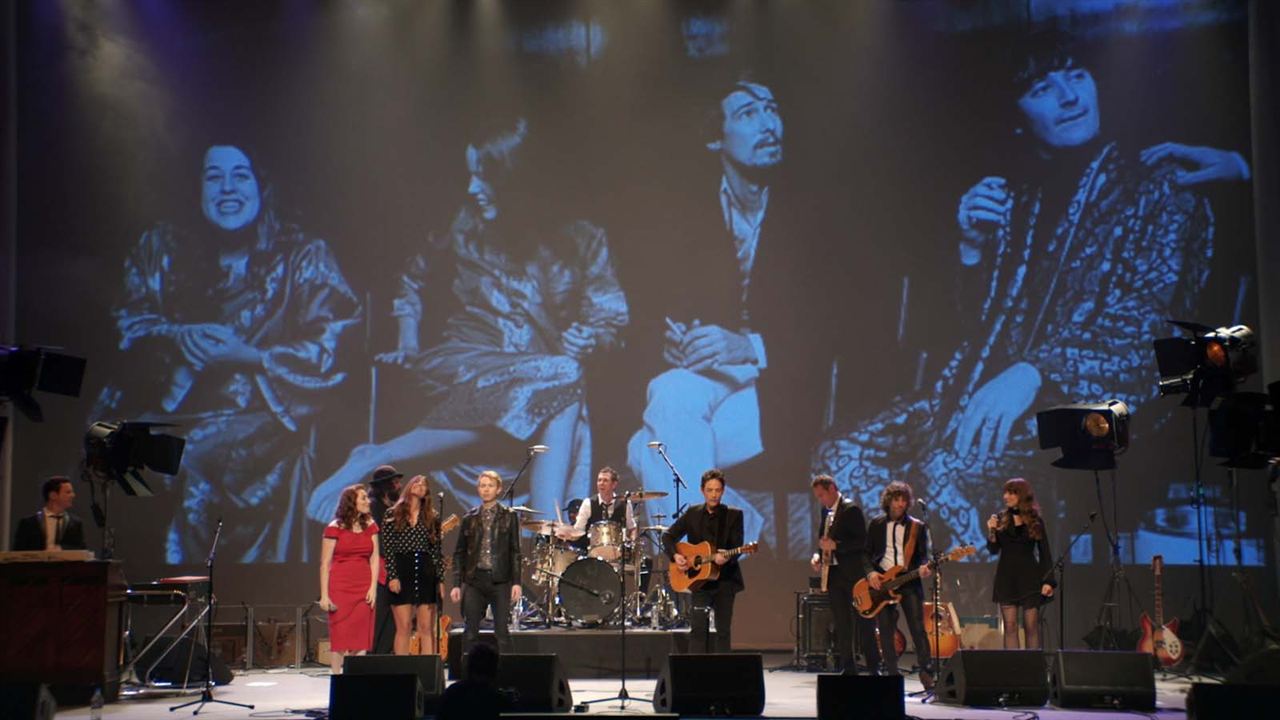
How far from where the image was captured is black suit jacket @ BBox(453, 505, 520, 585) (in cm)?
1055

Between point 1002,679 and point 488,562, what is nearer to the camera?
point 1002,679

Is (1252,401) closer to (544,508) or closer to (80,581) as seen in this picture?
(544,508)

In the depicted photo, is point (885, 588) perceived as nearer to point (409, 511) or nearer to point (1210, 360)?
point (1210, 360)

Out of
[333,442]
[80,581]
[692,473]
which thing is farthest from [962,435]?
[80,581]

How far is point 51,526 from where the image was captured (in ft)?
35.3

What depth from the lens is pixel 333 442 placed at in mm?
13938

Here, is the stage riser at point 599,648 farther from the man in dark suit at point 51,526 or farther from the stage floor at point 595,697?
the man in dark suit at point 51,526

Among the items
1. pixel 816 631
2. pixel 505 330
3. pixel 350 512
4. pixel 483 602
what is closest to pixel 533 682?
pixel 350 512

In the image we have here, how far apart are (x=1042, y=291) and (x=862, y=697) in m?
7.67

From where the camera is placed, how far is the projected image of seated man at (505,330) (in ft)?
45.4

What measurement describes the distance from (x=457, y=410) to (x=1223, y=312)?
8.40 meters

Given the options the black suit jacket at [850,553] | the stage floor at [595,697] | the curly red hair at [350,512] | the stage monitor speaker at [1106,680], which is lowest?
the stage floor at [595,697]

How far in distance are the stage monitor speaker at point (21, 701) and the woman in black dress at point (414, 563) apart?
3793 millimetres

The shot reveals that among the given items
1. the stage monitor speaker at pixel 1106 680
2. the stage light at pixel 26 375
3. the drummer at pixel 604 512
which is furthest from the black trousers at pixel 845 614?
the stage light at pixel 26 375
